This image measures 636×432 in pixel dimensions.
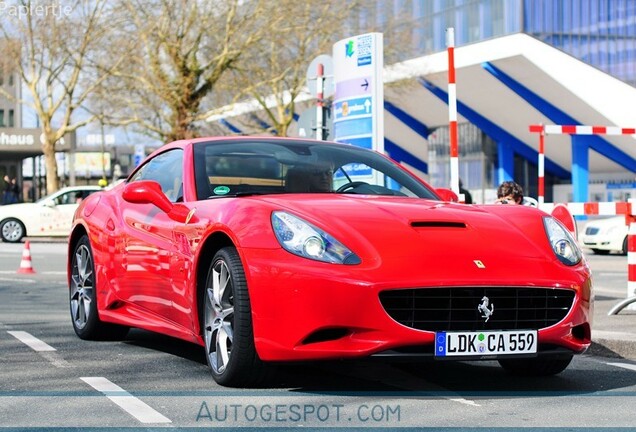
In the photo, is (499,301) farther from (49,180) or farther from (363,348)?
(49,180)

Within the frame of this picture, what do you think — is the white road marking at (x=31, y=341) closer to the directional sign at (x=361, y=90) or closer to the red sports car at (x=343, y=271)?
the red sports car at (x=343, y=271)

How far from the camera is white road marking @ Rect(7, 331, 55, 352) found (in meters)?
8.46

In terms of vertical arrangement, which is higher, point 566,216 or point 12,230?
point 566,216

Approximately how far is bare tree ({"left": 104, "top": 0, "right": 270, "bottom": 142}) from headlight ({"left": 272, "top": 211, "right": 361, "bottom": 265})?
106ft

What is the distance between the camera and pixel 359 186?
757cm

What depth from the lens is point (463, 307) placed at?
6152mm

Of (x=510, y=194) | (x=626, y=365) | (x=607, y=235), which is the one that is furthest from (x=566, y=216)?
(x=607, y=235)

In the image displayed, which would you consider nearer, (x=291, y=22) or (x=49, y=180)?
(x=291, y=22)

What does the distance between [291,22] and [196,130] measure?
15.7ft

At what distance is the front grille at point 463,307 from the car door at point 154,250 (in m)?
1.65

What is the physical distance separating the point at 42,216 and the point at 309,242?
92.4 feet

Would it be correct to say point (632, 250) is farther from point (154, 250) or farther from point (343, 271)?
point (343, 271)

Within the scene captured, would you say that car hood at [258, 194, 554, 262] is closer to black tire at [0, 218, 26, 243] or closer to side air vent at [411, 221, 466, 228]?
side air vent at [411, 221, 466, 228]

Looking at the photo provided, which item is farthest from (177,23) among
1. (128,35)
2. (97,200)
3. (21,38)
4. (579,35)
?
(97,200)
